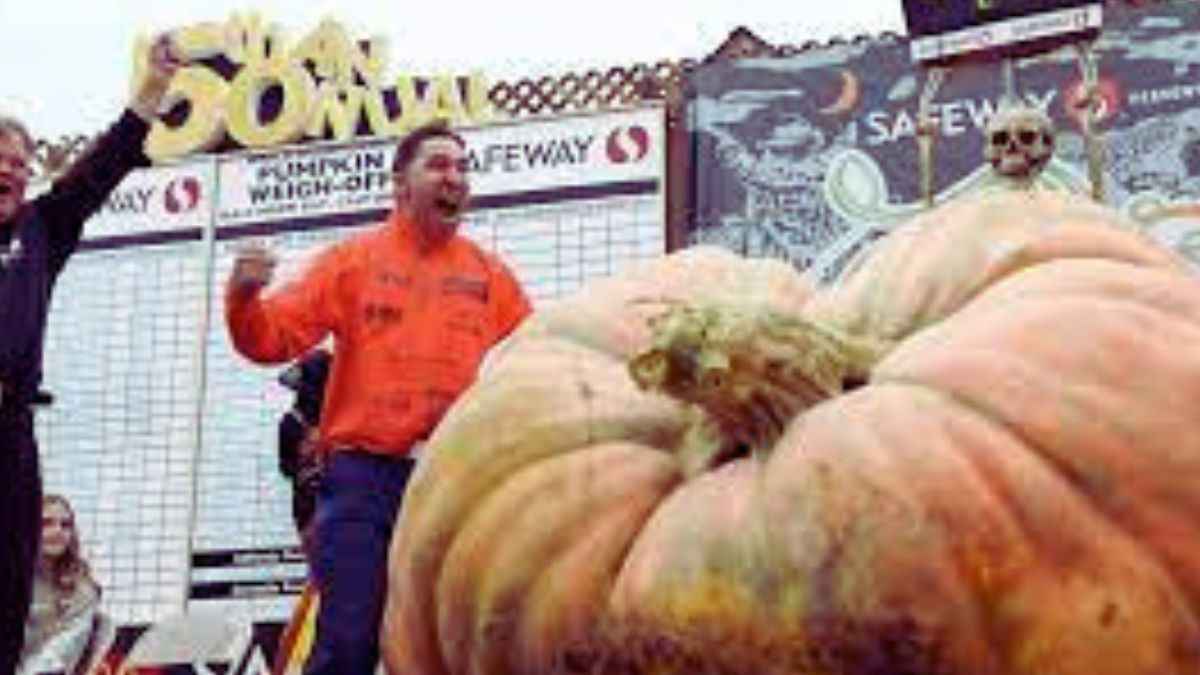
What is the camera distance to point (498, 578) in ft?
5.39

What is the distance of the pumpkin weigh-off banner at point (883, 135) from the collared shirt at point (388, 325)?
2949 millimetres

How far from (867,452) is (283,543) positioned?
6235 mm

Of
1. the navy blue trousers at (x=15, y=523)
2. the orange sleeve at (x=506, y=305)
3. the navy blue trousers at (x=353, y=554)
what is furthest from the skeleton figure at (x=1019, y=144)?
the navy blue trousers at (x=15, y=523)

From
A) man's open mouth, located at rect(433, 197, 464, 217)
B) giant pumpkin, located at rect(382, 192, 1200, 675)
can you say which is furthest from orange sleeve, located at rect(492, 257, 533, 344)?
giant pumpkin, located at rect(382, 192, 1200, 675)

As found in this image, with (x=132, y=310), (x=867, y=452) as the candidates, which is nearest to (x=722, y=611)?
(x=867, y=452)

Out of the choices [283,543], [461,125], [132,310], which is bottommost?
[283,543]

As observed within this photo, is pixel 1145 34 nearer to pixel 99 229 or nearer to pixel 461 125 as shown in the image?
pixel 461 125

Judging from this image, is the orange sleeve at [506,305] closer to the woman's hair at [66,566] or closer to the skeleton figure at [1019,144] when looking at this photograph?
the skeleton figure at [1019,144]

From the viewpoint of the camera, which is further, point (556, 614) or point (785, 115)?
point (785, 115)

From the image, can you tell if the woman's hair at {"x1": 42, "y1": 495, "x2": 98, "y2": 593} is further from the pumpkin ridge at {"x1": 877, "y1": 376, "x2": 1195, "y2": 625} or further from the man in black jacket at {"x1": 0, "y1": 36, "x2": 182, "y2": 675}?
the pumpkin ridge at {"x1": 877, "y1": 376, "x2": 1195, "y2": 625}

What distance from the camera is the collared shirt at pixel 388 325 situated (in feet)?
11.1

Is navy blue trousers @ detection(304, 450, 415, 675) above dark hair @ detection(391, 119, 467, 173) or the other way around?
the other way around

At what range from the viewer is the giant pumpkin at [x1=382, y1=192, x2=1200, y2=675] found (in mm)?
1429

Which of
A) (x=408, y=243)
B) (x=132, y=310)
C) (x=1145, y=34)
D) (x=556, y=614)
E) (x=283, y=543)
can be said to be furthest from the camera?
(x=132, y=310)
